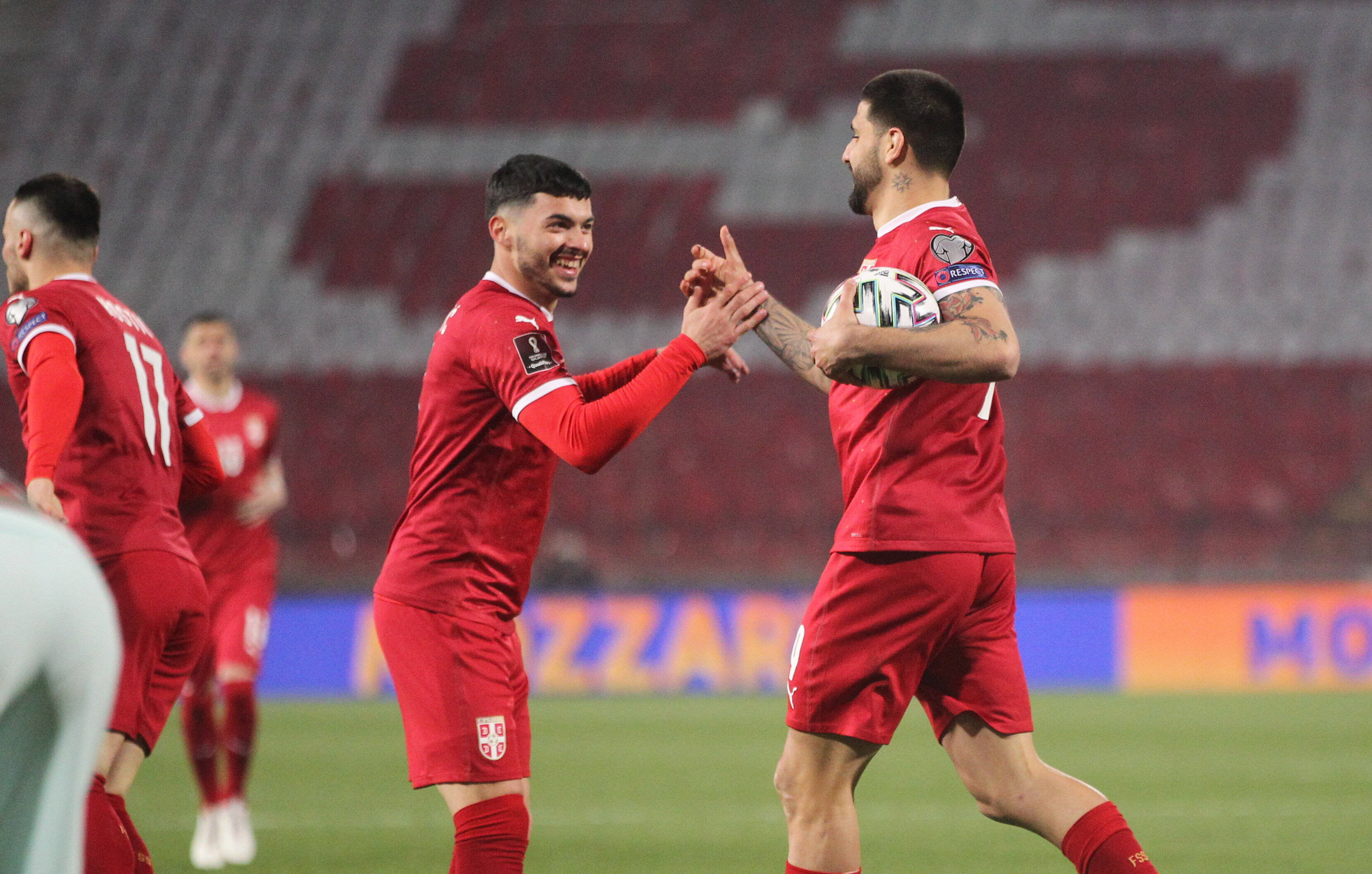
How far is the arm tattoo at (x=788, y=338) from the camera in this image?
390 cm

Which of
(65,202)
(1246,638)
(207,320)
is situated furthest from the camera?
(1246,638)

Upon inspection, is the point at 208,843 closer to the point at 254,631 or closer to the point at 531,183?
the point at 254,631

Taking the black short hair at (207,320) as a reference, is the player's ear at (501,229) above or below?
below

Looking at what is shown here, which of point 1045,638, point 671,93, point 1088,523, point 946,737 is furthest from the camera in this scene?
point 671,93

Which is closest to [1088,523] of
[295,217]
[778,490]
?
[778,490]

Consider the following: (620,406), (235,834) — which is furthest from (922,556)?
(235,834)

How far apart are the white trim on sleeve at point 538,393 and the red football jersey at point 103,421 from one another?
1032 millimetres

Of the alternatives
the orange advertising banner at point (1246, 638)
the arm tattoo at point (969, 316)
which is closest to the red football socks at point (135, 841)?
the arm tattoo at point (969, 316)

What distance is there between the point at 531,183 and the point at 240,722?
12.1 ft

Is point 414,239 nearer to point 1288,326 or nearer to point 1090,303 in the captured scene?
point 1090,303

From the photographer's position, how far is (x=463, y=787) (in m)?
3.34

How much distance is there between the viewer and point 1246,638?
13.8 meters

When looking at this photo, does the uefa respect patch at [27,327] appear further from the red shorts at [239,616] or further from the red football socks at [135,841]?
the red shorts at [239,616]

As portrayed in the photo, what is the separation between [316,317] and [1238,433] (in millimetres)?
11749
